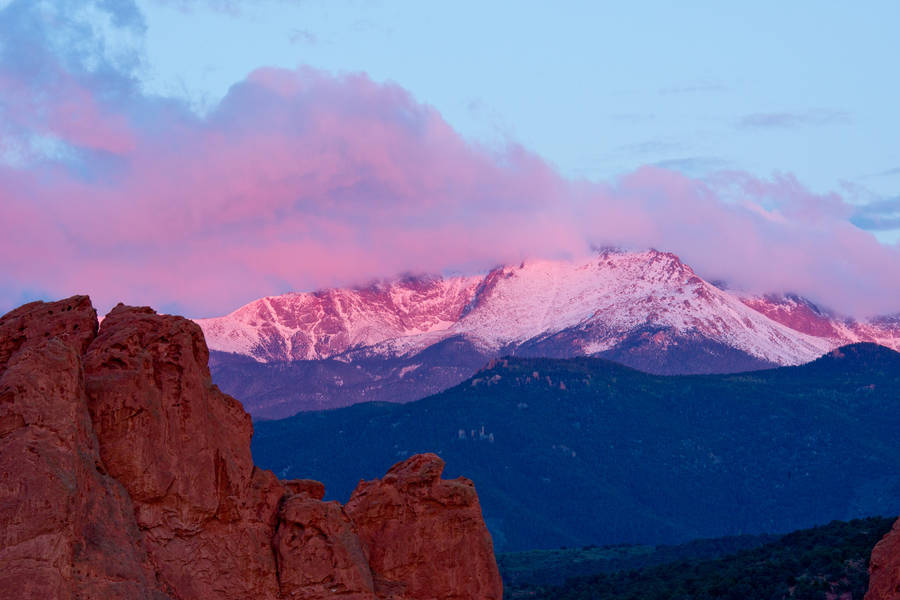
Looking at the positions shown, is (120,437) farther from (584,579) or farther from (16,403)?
(584,579)

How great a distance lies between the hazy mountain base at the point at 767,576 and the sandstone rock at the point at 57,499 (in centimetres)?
6781

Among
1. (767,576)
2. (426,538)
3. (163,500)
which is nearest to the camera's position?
(163,500)

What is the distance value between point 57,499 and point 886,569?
22.5 metres

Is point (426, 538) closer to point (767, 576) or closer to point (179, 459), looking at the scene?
point (179, 459)

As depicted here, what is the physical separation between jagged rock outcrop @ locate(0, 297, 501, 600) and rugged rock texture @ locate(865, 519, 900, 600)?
1029 centimetres

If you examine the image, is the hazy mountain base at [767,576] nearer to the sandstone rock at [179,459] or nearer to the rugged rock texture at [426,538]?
the rugged rock texture at [426,538]

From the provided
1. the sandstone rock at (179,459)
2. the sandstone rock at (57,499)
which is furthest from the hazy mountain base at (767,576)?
the sandstone rock at (57,499)

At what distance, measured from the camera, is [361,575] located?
132 ft

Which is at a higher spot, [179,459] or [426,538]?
[179,459]

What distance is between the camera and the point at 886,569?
1655 inches

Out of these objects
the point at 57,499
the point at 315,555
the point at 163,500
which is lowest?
the point at 315,555

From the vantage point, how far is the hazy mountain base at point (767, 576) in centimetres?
9981

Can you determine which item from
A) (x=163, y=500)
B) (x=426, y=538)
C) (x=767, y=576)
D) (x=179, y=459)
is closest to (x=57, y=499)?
(x=163, y=500)

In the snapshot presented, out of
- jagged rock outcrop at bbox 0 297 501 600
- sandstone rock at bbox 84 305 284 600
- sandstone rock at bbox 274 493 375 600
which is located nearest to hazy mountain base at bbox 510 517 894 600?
jagged rock outcrop at bbox 0 297 501 600
